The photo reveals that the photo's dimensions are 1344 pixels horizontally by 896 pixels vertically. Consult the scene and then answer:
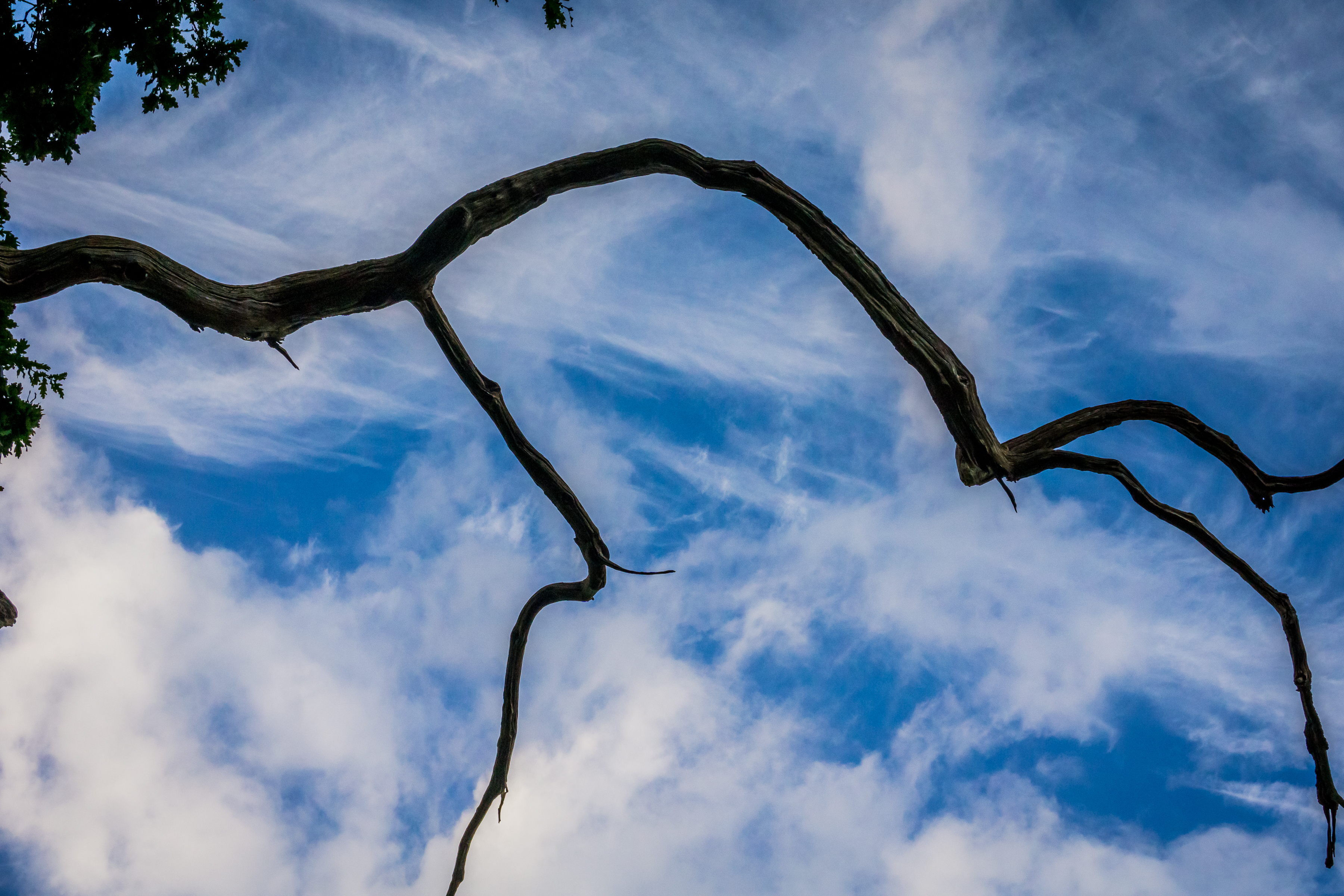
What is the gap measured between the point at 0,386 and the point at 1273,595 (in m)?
9.21

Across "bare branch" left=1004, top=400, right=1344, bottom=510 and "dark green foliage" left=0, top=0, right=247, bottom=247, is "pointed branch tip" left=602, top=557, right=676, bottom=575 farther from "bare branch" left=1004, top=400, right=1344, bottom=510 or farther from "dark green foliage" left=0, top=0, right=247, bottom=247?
"dark green foliage" left=0, top=0, right=247, bottom=247

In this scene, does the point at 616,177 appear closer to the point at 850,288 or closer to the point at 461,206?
the point at 461,206

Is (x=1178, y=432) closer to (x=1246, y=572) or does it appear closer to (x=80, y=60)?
(x=1246, y=572)

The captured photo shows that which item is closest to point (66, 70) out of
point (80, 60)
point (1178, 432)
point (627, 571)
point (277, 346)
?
point (80, 60)

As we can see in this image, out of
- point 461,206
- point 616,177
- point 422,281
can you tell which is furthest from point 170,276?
point 616,177

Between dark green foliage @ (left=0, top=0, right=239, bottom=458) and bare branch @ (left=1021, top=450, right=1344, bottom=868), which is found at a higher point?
dark green foliage @ (left=0, top=0, right=239, bottom=458)

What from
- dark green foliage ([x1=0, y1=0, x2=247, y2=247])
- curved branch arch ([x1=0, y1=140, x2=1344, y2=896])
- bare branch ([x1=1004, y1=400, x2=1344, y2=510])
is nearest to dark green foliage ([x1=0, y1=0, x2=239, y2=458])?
dark green foliage ([x1=0, y1=0, x2=247, y2=247])

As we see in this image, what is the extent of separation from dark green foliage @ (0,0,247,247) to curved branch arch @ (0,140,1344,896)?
228cm

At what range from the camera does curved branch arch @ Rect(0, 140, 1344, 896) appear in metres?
3.96

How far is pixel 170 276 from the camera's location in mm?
4699

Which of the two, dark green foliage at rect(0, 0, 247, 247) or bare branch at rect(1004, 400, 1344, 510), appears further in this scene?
dark green foliage at rect(0, 0, 247, 247)

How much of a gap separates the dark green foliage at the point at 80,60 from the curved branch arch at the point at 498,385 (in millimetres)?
2278

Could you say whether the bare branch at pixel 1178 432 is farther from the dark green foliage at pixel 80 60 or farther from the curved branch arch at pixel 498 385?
the dark green foliage at pixel 80 60

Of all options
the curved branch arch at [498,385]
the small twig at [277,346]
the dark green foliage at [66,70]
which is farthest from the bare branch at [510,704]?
the dark green foliage at [66,70]
